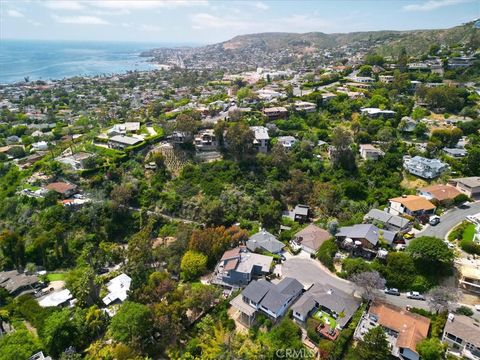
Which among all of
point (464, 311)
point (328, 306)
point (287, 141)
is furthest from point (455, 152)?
point (328, 306)

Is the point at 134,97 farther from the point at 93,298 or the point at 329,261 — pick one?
the point at 329,261

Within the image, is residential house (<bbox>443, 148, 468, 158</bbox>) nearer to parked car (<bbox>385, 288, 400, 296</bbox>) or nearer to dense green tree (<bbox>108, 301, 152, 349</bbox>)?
parked car (<bbox>385, 288, 400, 296</bbox>)

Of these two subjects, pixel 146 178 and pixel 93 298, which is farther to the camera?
pixel 146 178

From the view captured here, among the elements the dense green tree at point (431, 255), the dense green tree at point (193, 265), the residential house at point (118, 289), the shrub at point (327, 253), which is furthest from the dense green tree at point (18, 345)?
the dense green tree at point (431, 255)

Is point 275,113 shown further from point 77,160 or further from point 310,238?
point 77,160

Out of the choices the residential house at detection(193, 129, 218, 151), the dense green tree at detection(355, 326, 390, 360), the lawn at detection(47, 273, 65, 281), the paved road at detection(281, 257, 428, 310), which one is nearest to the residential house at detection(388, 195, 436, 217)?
the paved road at detection(281, 257, 428, 310)

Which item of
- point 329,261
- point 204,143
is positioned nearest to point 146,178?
point 204,143

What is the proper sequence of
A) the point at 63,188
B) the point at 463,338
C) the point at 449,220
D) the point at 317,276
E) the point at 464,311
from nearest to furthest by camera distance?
the point at 463,338 → the point at 464,311 → the point at 317,276 → the point at 449,220 → the point at 63,188
